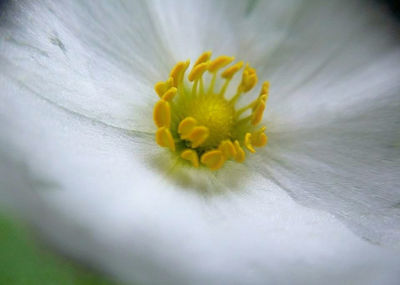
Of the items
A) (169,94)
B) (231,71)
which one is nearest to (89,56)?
(169,94)

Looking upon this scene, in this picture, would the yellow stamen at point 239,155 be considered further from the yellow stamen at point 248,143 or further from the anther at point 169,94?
the anther at point 169,94

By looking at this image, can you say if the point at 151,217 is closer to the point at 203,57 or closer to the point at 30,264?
the point at 30,264

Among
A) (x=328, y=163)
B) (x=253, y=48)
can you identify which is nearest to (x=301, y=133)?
(x=328, y=163)

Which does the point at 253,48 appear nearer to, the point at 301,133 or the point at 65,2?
the point at 301,133

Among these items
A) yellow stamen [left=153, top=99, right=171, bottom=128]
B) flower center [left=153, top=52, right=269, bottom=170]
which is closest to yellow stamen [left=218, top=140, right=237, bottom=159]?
flower center [left=153, top=52, right=269, bottom=170]

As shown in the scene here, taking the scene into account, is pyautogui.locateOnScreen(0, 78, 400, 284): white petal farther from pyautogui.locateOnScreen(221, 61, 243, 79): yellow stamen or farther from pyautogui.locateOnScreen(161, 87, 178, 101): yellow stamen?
pyautogui.locateOnScreen(221, 61, 243, 79): yellow stamen
